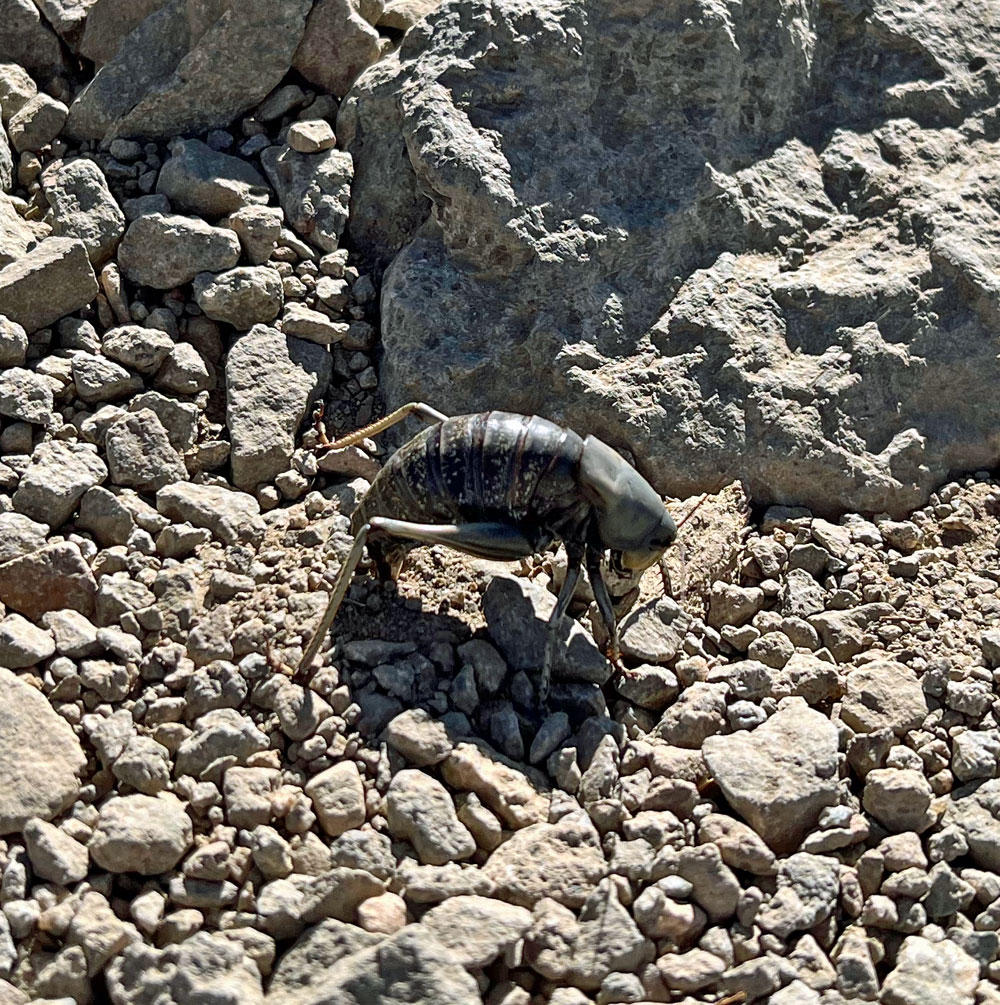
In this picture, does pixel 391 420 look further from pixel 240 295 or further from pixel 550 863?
pixel 550 863

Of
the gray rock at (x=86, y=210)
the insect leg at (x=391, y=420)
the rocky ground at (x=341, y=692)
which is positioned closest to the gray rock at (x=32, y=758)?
the rocky ground at (x=341, y=692)

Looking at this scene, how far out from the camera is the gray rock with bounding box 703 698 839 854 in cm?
447

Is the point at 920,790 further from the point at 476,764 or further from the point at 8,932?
the point at 8,932

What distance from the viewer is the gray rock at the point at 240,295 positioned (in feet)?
18.7

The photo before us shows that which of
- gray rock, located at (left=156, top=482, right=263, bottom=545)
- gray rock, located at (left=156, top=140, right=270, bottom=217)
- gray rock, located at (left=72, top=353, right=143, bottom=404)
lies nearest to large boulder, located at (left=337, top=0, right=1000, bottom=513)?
gray rock, located at (left=156, top=140, right=270, bottom=217)

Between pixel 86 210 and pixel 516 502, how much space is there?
95.7 inches

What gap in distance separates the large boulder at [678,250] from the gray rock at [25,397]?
1.40 meters

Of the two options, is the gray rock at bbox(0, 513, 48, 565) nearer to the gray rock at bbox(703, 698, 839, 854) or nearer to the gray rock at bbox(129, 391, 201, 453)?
the gray rock at bbox(129, 391, 201, 453)

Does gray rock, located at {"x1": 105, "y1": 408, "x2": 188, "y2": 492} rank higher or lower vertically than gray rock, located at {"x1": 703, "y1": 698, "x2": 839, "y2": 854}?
higher

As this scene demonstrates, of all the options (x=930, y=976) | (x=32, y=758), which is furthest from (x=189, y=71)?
(x=930, y=976)

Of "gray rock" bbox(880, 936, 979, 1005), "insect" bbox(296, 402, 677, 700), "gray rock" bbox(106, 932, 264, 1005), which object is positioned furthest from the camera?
"insect" bbox(296, 402, 677, 700)

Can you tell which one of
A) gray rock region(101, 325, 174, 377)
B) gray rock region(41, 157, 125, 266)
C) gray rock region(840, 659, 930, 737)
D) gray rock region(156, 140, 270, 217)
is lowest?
gray rock region(840, 659, 930, 737)

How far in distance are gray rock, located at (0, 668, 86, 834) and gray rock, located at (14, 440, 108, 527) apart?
2.71ft

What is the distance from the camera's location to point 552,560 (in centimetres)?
538
